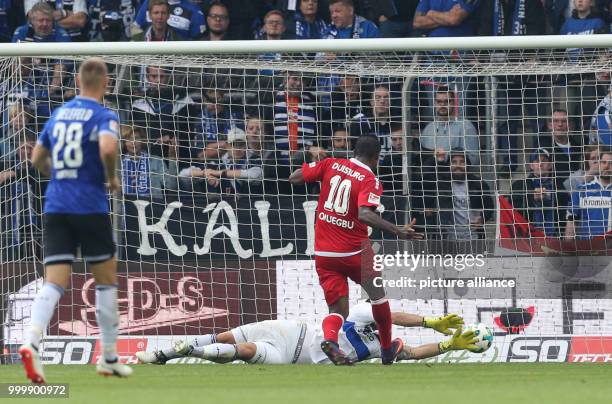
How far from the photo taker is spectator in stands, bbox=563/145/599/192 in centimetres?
1346

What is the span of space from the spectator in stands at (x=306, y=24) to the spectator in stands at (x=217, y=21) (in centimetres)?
79

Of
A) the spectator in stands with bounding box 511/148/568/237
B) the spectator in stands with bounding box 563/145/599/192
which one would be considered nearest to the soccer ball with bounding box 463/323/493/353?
the spectator in stands with bounding box 511/148/568/237

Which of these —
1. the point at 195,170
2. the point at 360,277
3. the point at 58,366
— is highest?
the point at 195,170

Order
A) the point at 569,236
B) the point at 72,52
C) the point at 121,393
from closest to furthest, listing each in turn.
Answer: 1. the point at 121,393
2. the point at 72,52
3. the point at 569,236

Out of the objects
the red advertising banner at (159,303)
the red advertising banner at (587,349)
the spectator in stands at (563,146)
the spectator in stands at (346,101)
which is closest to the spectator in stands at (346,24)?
the spectator in stands at (346,101)

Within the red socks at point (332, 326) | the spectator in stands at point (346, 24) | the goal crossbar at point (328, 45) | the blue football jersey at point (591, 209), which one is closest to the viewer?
the red socks at point (332, 326)

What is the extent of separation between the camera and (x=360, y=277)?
38.3ft

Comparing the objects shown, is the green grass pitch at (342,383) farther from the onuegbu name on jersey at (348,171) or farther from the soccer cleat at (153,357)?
the onuegbu name on jersey at (348,171)

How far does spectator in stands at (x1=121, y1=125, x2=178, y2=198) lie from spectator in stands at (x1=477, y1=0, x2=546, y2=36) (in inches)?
179

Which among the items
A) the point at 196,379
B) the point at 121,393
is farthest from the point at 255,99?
the point at 121,393

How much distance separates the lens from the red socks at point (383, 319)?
37.4 ft

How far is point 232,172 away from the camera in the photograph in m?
13.6

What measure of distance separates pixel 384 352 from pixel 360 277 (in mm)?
726

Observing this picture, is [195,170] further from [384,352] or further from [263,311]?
[384,352]
